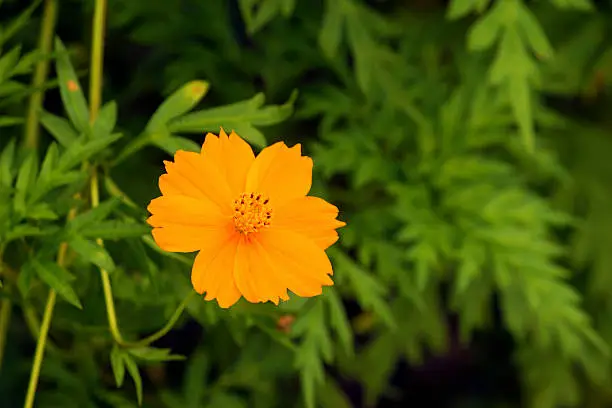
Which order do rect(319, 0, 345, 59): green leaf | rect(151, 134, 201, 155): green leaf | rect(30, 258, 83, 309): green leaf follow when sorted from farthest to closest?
rect(319, 0, 345, 59): green leaf → rect(151, 134, 201, 155): green leaf → rect(30, 258, 83, 309): green leaf

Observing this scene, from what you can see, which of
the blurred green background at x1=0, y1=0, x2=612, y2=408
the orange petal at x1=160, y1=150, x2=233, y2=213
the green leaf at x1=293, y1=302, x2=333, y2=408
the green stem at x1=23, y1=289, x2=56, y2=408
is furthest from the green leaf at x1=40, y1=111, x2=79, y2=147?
the green leaf at x1=293, y1=302, x2=333, y2=408

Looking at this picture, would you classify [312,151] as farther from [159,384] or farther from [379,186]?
[159,384]

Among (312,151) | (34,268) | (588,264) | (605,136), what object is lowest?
(588,264)

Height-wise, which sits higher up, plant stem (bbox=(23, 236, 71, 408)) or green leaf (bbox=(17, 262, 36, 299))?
green leaf (bbox=(17, 262, 36, 299))

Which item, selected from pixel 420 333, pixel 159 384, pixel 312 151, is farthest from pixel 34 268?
pixel 420 333

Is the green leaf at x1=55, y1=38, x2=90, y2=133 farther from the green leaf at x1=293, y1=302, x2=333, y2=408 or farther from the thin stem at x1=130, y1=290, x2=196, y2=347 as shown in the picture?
the green leaf at x1=293, y1=302, x2=333, y2=408
